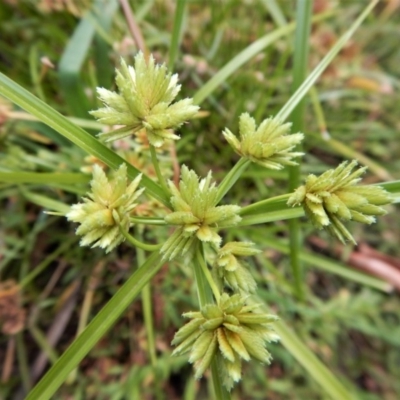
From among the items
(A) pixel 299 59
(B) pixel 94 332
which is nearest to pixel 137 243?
(B) pixel 94 332

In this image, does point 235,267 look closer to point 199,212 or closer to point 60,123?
point 199,212

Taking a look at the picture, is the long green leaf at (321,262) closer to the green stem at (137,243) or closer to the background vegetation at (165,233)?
the background vegetation at (165,233)

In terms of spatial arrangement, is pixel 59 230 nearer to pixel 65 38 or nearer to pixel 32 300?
pixel 32 300

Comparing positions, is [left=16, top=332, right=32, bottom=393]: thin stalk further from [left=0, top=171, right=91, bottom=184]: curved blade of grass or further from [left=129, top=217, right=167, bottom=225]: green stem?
[left=129, top=217, right=167, bottom=225]: green stem

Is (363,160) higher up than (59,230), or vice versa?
(363,160)

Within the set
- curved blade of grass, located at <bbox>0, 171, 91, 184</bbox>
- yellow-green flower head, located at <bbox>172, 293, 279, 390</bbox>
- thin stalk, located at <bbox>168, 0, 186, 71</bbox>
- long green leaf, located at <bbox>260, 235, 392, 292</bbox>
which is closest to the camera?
yellow-green flower head, located at <bbox>172, 293, 279, 390</bbox>

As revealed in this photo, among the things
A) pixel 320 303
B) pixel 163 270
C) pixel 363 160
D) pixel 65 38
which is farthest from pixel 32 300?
pixel 363 160

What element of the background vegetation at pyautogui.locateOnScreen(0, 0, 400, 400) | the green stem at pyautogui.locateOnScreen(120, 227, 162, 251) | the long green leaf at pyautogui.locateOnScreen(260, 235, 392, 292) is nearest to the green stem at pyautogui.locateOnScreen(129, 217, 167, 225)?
the green stem at pyautogui.locateOnScreen(120, 227, 162, 251)
